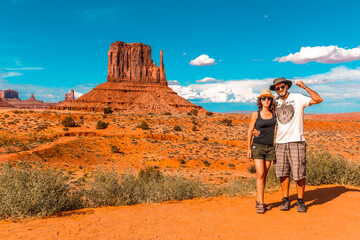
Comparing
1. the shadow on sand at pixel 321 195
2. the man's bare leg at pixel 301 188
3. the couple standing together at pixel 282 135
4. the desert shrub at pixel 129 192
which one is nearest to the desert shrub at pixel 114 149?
the desert shrub at pixel 129 192

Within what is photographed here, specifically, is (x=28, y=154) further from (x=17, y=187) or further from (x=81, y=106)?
(x=81, y=106)

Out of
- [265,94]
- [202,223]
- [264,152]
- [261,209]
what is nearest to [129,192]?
[202,223]

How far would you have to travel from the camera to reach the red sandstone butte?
8481 cm

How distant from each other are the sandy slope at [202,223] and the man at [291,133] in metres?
0.67

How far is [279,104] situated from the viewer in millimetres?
5133

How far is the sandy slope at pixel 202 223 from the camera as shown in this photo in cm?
403

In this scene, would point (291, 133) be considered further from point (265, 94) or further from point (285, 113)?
point (265, 94)

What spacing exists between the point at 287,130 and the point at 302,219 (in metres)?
1.84

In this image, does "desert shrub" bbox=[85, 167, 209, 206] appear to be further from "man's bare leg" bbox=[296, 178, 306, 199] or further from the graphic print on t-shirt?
the graphic print on t-shirt

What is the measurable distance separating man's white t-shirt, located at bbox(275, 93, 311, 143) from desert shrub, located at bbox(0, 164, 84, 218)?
213 inches

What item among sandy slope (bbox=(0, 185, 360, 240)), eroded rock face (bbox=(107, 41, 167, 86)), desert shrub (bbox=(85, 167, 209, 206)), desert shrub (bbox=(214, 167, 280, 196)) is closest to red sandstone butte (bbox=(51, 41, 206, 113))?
eroded rock face (bbox=(107, 41, 167, 86))

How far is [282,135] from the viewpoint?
4.99m

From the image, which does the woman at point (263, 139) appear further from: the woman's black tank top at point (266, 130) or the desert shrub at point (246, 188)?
the desert shrub at point (246, 188)

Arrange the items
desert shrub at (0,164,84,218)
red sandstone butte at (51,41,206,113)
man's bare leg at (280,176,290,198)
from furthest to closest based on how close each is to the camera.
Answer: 1. red sandstone butte at (51,41,206,113)
2. man's bare leg at (280,176,290,198)
3. desert shrub at (0,164,84,218)
